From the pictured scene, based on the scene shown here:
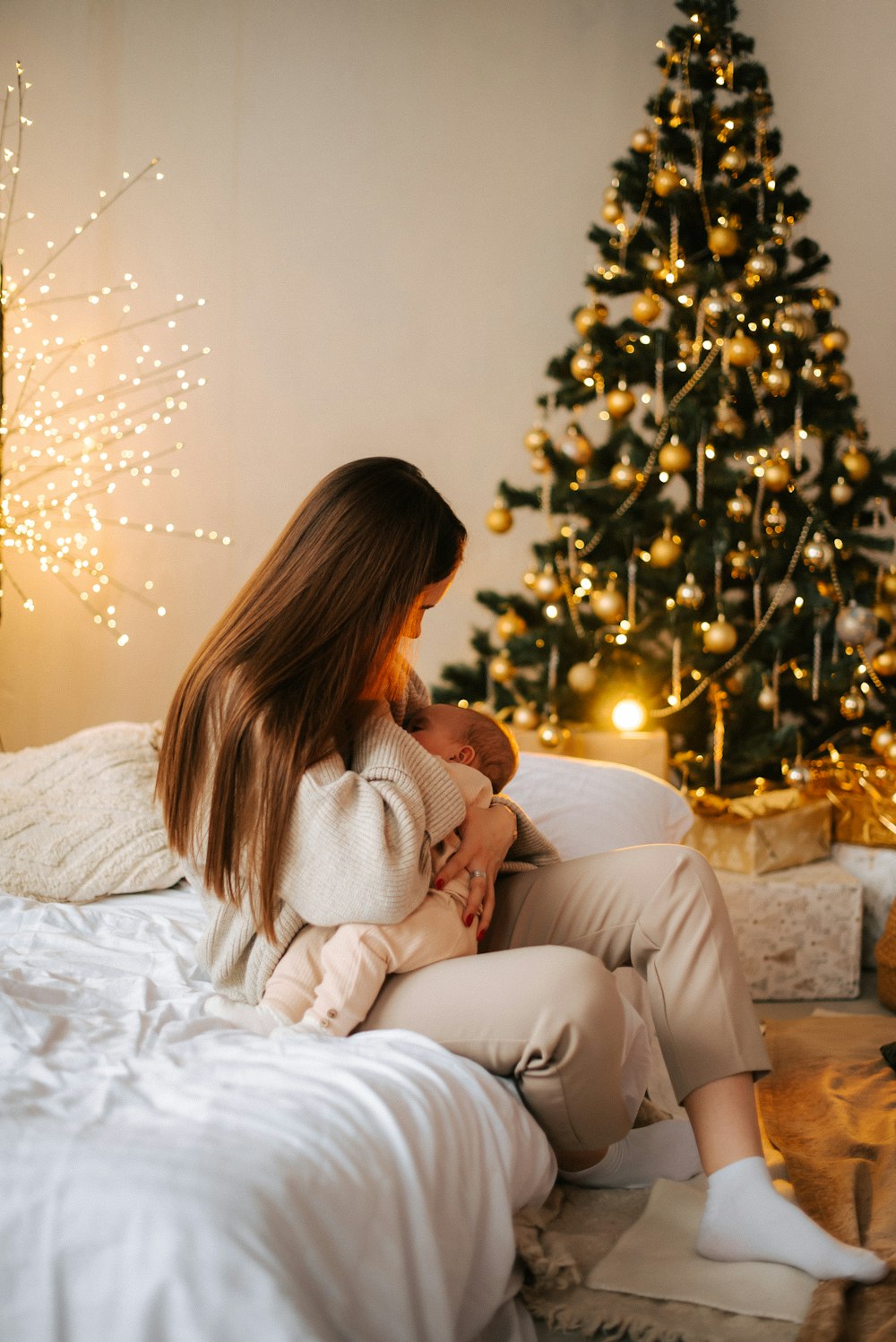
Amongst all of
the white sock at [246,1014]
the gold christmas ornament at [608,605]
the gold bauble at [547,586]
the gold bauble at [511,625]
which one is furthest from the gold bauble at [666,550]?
the white sock at [246,1014]

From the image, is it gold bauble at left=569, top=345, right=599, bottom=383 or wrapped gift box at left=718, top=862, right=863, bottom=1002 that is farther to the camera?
gold bauble at left=569, top=345, right=599, bottom=383

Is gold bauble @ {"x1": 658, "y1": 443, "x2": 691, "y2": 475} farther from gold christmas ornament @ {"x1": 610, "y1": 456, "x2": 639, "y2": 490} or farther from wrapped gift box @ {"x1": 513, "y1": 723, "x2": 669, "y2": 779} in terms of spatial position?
wrapped gift box @ {"x1": 513, "y1": 723, "x2": 669, "y2": 779}

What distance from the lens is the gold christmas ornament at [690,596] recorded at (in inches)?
111

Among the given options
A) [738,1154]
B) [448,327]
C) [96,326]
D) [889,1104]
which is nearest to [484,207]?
[448,327]

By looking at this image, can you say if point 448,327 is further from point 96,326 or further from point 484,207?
point 96,326

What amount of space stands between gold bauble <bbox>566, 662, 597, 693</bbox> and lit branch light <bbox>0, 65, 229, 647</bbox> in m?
1.40

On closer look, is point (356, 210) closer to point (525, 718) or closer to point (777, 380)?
point (777, 380)

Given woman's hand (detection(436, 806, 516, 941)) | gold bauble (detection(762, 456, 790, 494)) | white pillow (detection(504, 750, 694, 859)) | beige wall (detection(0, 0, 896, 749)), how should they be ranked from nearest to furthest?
woman's hand (detection(436, 806, 516, 941)), white pillow (detection(504, 750, 694, 859)), gold bauble (detection(762, 456, 790, 494)), beige wall (detection(0, 0, 896, 749))

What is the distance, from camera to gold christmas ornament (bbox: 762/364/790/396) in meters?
2.82

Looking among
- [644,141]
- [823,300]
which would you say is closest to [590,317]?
[644,141]

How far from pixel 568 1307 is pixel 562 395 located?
90.2 inches

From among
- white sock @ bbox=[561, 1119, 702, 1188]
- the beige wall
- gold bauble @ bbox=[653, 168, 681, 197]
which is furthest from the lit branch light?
white sock @ bbox=[561, 1119, 702, 1188]

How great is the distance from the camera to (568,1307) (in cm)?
124

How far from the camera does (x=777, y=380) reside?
2.82 m
